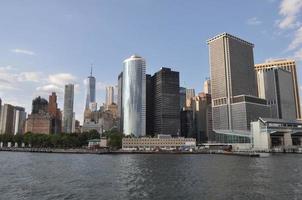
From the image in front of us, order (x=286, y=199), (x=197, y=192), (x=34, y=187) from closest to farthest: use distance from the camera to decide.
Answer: (x=286, y=199)
(x=197, y=192)
(x=34, y=187)

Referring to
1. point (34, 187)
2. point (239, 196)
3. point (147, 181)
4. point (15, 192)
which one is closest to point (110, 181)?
point (147, 181)

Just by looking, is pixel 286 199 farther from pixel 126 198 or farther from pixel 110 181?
pixel 110 181

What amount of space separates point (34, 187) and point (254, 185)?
121 ft

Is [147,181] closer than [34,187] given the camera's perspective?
No

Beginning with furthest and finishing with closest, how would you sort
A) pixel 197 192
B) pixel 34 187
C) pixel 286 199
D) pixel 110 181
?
pixel 110 181
pixel 34 187
pixel 197 192
pixel 286 199

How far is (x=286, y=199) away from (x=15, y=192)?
128 feet

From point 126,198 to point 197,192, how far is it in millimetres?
11211

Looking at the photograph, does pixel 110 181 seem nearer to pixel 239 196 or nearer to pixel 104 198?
pixel 104 198

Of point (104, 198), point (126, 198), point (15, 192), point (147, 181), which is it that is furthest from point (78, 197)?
point (147, 181)

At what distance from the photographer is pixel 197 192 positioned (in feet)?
163

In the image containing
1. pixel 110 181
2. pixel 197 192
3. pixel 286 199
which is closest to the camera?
pixel 286 199

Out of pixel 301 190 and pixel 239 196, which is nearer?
pixel 239 196

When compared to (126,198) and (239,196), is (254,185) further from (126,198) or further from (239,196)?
(126,198)

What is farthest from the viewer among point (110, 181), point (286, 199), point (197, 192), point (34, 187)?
point (110, 181)
